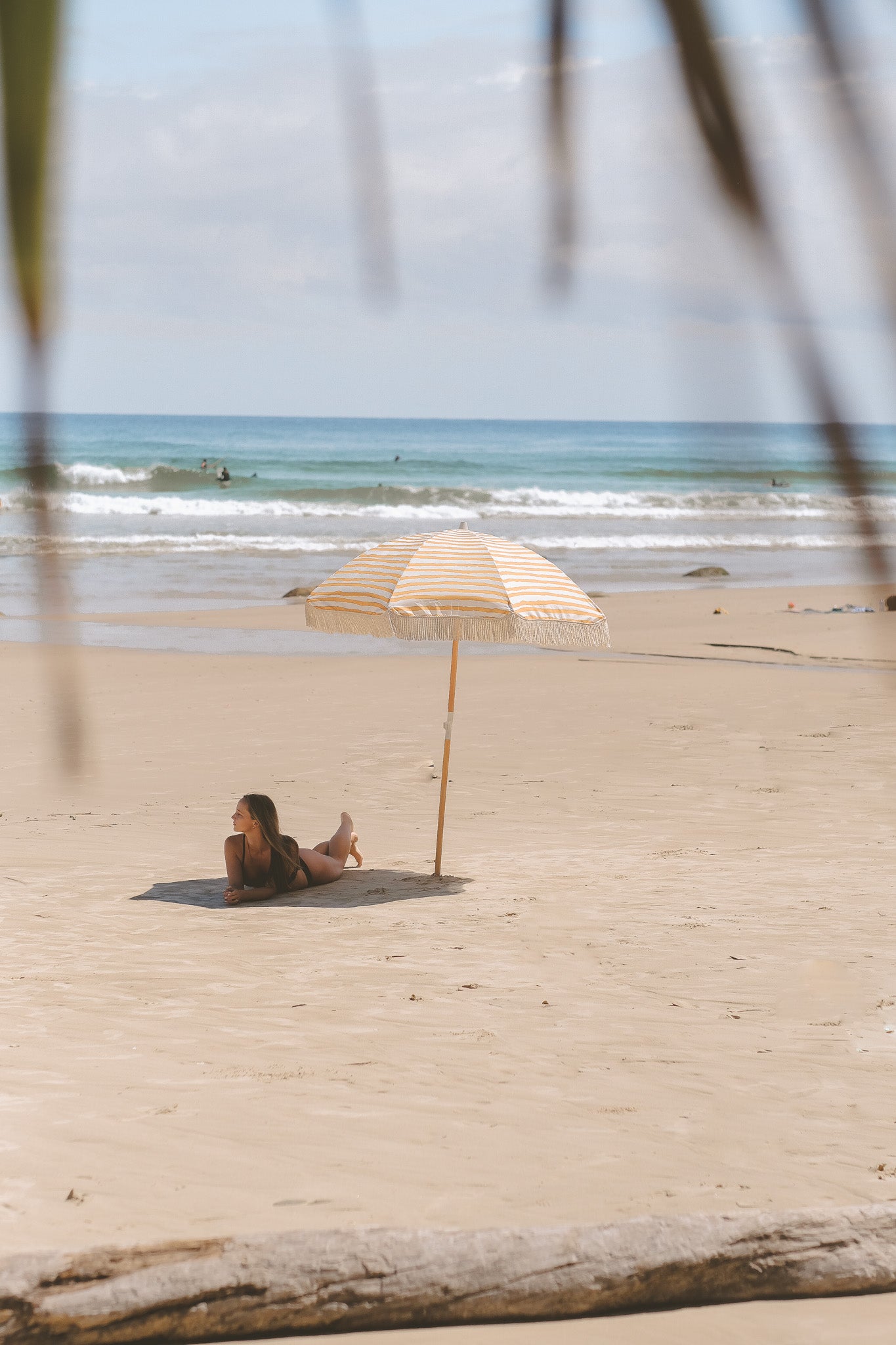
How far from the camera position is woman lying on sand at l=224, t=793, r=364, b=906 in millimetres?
6715

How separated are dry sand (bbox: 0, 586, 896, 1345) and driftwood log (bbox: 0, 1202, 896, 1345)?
0.24 feet

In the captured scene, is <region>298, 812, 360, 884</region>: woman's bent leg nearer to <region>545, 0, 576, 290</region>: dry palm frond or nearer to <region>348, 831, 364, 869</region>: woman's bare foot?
<region>348, 831, 364, 869</region>: woman's bare foot

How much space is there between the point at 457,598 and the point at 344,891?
5.43 ft

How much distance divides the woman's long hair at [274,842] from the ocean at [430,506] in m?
1.42

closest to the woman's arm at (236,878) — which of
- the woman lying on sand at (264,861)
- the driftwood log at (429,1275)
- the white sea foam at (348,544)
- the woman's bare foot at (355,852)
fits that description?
the woman lying on sand at (264,861)

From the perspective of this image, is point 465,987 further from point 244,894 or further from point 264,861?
point 264,861

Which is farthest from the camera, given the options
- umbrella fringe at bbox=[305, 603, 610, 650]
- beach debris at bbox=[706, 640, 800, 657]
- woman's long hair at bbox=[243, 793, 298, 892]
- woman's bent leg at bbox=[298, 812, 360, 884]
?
beach debris at bbox=[706, 640, 800, 657]

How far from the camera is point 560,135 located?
56 centimetres

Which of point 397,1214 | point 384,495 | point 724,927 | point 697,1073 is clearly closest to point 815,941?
point 724,927

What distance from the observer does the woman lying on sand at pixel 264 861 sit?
6715 mm

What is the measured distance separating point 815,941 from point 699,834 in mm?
2433

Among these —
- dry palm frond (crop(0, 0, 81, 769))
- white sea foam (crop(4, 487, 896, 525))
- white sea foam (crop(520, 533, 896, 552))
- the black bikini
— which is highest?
white sea foam (crop(4, 487, 896, 525))

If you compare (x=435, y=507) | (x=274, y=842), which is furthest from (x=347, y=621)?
(x=435, y=507)

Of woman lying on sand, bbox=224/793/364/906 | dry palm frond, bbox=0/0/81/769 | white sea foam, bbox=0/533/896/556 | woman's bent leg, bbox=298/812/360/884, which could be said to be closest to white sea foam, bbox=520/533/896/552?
white sea foam, bbox=0/533/896/556
